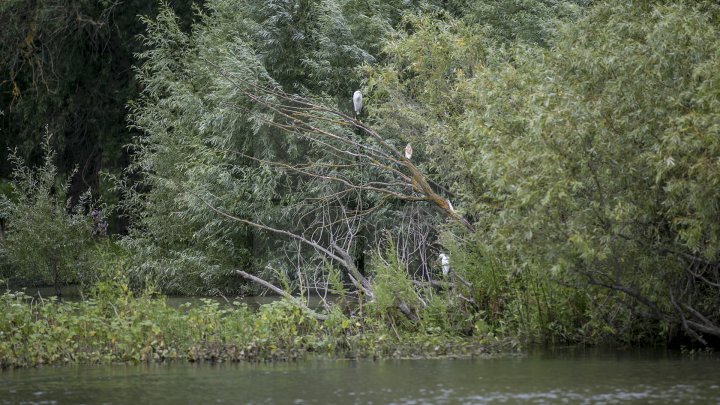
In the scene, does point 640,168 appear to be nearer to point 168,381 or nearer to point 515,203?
point 515,203

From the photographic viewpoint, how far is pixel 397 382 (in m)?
11.5

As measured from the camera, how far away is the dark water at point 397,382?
10453mm

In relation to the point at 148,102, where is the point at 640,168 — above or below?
below

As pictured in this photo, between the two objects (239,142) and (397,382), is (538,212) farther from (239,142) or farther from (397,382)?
(239,142)

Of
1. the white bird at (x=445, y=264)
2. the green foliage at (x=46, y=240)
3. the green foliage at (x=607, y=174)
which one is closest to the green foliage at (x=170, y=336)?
the white bird at (x=445, y=264)

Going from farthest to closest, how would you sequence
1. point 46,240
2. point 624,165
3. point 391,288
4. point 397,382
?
point 46,240 < point 391,288 < point 624,165 < point 397,382

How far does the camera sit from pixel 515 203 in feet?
41.6

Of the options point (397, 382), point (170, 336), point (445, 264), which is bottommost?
point (397, 382)

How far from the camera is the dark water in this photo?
10453mm

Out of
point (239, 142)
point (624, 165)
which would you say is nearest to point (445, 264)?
point (624, 165)

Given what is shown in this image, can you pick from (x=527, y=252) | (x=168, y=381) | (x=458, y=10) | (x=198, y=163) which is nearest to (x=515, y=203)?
(x=527, y=252)

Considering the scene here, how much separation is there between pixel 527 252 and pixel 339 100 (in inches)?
519

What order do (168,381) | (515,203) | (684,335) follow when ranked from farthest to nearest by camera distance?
(684,335), (515,203), (168,381)

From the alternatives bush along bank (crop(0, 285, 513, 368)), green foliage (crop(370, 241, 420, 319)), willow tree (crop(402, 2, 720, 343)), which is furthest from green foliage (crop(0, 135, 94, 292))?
willow tree (crop(402, 2, 720, 343))
